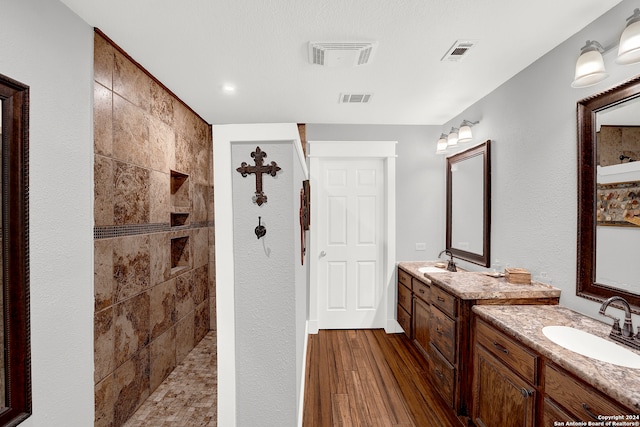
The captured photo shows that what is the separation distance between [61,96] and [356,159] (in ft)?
9.43

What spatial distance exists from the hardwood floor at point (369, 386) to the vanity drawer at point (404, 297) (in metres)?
0.42

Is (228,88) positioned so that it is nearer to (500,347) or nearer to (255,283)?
(255,283)

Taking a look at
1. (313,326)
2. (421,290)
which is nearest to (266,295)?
(421,290)

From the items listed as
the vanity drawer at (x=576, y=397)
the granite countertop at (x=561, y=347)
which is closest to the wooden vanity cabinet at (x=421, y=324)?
the granite countertop at (x=561, y=347)

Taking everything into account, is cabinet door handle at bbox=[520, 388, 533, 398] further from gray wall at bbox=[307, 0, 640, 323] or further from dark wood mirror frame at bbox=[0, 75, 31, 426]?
dark wood mirror frame at bbox=[0, 75, 31, 426]

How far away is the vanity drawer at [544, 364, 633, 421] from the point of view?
3.45ft

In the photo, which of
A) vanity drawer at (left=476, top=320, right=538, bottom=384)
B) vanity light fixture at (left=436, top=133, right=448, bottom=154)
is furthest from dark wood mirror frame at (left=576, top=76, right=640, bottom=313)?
vanity light fixture at (left=436, top=133, right=448, bottom=154)

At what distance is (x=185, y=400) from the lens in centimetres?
231

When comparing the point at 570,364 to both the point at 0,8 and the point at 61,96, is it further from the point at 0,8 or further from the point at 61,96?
the point at 0,8

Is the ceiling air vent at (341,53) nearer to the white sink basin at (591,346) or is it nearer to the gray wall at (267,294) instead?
the gray wall at (267,294)

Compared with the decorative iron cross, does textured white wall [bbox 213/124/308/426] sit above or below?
below

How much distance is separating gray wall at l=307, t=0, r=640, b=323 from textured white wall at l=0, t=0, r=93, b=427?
299 cm

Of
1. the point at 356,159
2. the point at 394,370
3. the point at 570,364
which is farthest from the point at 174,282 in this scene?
the point at 570,364

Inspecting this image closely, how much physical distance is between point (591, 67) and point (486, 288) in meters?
1.45
